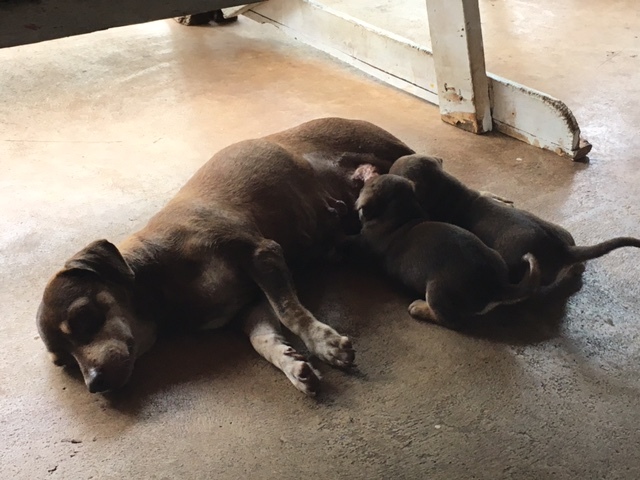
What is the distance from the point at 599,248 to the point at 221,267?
128 centimetres

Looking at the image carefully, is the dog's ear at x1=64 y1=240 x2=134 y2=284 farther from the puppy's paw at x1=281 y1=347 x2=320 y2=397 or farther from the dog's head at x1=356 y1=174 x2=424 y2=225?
the dog's head at x1=356 y1=174 x2=424 y2=225

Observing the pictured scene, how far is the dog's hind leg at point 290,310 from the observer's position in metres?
2.42

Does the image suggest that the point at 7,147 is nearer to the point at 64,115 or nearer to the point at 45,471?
the point at 64,115

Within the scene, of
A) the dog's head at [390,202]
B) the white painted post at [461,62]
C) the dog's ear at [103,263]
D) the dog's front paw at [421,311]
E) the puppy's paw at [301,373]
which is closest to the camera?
the puppy's paw at [301,373]

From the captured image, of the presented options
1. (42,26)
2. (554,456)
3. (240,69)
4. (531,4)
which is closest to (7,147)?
(240,69)

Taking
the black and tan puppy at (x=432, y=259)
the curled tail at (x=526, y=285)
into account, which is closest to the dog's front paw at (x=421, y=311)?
the black and tan puppy at (x=432, y=259)

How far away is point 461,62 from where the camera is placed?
3846 mm

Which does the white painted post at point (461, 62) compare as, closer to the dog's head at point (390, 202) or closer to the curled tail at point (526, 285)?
the dog's head at point (390, 202)

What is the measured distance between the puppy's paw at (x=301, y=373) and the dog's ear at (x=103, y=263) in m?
0.61

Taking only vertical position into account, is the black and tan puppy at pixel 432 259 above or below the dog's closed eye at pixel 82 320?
below

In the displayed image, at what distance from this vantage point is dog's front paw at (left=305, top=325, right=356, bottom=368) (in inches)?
94.6

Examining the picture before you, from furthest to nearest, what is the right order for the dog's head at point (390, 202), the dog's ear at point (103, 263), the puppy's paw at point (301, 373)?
the dog's head at point (390, 202)
the dog's ear at point (103, 263)
the puppy's paw at point (301, 373)

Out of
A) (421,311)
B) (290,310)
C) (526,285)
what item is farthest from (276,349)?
(526,285)

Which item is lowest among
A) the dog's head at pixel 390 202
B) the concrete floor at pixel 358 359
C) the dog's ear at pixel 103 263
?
the concrete floor at pixel 358 359
